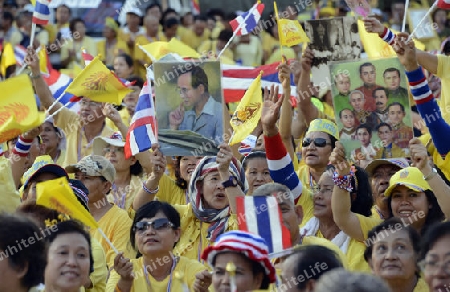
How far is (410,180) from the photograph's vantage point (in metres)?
6.77

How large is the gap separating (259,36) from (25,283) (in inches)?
367

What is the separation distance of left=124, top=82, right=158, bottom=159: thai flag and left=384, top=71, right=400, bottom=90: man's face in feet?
5.34

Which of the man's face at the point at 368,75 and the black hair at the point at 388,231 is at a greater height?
the man's face at the point at 368,75

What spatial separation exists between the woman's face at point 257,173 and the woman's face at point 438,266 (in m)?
2.26

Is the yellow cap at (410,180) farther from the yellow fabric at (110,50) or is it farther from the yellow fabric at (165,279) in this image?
the yellow fabric at (110,50)

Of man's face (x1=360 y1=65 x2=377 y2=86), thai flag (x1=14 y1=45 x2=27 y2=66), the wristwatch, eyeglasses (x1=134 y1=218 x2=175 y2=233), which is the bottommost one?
thai flag (x1=14 y1=45 x2=27 y2=66)

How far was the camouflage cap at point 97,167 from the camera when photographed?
7.72 meters

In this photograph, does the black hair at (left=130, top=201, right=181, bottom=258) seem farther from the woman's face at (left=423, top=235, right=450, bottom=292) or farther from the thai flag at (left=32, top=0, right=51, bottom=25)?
the thai flag at (left=32, top=0, right=51, bottom=25)

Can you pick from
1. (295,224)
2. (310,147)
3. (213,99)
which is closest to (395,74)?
(310,147)

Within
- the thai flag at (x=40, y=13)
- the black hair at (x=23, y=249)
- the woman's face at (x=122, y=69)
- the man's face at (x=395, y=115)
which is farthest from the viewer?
the woman's face at (x=122, y=69)

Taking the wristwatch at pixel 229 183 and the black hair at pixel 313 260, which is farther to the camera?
the wristwatch at pixel 229 183

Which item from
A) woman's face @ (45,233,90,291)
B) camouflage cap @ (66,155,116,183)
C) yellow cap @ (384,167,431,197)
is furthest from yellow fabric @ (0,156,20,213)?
yellow cap @ (384,167,431,197)

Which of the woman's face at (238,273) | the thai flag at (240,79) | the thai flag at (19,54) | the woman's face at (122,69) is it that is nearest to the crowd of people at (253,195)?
the woman's face at (238,273)

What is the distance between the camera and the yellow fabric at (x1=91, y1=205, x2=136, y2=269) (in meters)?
7.20
